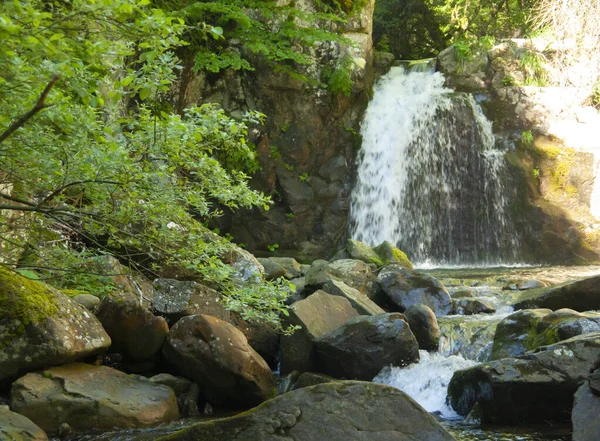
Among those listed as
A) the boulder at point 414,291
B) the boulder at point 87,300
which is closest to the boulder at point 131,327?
the boulder at point 87,300

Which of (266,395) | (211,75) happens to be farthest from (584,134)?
(266,395)

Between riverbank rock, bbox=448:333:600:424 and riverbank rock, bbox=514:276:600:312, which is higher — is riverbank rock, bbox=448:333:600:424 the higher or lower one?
the lower one

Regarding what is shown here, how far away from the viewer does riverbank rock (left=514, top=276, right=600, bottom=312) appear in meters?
→ 7.62

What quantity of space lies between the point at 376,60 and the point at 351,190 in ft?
13.5

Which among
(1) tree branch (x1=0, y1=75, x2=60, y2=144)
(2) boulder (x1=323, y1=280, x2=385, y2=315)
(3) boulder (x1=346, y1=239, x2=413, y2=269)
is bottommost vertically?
(2) boulder (x1=323, y1=280, x2=385, y2=315)

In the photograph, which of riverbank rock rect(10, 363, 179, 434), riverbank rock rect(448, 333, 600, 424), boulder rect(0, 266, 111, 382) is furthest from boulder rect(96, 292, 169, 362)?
riverbank rock rect(448, 333, 600, 424)

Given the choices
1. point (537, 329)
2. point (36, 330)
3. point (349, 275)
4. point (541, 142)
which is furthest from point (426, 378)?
point (541, 142)

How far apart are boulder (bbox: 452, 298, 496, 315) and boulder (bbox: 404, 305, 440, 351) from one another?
1.39 metres

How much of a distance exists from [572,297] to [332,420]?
5.45 metres

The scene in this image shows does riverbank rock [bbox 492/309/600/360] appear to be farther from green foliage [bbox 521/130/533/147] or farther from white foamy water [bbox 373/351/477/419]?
green foliage [bbox 521/130/533/147]

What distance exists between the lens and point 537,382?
4.79 meters

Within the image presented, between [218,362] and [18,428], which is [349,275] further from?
[18,428]

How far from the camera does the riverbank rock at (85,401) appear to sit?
15.6 ft

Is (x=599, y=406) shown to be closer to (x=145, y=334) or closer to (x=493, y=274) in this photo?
(x=145, y=334)
